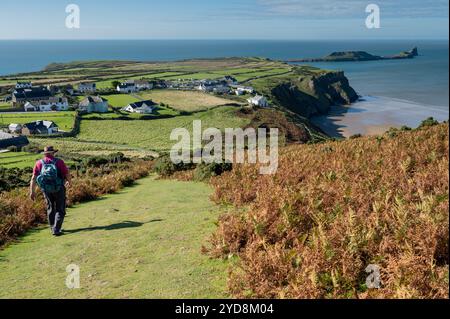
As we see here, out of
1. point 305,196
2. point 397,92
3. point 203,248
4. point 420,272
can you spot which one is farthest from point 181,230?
point 397,92

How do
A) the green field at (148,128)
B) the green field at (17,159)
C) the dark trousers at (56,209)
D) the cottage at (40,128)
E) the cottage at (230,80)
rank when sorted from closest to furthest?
the dark trousers at (56,209) → the green field at (17,159) → the green field at (148,128) → the cottage at (40,128) → the cottage at (230,80)

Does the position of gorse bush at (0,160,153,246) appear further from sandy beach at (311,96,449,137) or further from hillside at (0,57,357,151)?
sandy beach at (311,96,449,137)

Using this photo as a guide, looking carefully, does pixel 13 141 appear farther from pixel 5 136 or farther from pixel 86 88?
pixel 86 88

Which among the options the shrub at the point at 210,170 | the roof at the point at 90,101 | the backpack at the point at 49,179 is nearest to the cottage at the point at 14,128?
the roof at the point at 90,101

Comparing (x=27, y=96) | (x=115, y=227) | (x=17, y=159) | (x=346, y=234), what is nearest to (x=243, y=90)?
(x=27, y=96)

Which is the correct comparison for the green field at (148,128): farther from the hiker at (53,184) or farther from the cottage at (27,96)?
the hiker at (53,184)
